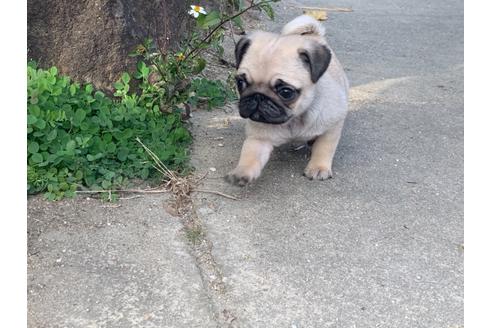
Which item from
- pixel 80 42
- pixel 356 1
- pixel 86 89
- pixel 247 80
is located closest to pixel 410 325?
pixel 247 80

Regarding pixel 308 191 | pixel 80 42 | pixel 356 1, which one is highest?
pixel 80 42

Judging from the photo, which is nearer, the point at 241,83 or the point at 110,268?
the point at 110,268

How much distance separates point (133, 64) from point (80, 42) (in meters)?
0.36

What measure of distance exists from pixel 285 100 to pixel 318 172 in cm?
53

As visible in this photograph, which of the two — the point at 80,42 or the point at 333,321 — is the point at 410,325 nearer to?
the point at 333,321

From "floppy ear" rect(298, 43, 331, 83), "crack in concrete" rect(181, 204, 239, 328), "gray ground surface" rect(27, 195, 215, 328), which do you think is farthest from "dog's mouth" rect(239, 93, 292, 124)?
"gray ground surface" rect(27, 195, 215, 328)

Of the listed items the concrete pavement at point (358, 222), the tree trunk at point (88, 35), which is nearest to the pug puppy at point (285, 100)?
the concrete pavement at point (358, 222)

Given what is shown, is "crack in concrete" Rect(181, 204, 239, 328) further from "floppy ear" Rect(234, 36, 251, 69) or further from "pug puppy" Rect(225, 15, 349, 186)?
"floppy ear" Rect(234, 36, 251, 69)

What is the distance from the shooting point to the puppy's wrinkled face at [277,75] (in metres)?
3.33

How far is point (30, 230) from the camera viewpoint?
2.85 meters

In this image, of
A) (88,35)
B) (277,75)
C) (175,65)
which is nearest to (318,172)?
(277,75)

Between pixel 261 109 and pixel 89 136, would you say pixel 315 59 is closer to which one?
pixel 261 109

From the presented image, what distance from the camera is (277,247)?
295cm

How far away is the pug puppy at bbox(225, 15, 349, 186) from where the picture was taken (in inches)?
131
